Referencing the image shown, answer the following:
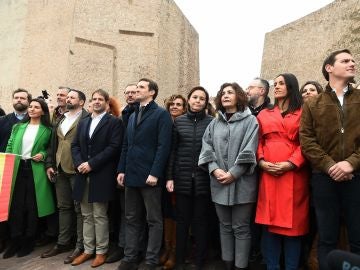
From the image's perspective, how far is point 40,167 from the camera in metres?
3.59

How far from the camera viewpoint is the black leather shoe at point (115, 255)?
3184 mm

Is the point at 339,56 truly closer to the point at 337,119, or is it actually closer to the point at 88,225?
the point at 337,119

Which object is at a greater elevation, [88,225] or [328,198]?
[328,198]

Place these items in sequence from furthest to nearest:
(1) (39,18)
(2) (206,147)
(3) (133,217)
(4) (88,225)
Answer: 1. (1) (39,18)
2. (4) (88,225)
3. (3) (133,217)
4. (2) (206,147)

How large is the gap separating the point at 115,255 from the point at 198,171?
3.97 ft

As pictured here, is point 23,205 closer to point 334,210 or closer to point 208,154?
point 208,154

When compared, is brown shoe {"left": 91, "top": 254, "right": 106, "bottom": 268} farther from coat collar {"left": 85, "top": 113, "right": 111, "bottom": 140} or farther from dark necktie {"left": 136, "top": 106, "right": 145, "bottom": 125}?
dark necktie {"left": 136, "top": 106, "right": 145, "bottom": 125}

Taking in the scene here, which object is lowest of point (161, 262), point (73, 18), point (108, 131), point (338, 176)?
point (161, 262)

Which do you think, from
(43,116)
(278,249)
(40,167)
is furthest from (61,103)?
(278,249)

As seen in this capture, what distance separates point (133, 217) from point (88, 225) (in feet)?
1.77

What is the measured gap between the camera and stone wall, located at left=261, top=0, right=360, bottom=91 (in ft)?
24.5

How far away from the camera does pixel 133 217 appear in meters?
3.01

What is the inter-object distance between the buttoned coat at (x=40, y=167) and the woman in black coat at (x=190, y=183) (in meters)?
1.49

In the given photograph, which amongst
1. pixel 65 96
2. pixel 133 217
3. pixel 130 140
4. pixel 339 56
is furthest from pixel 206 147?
pixel 65 96
